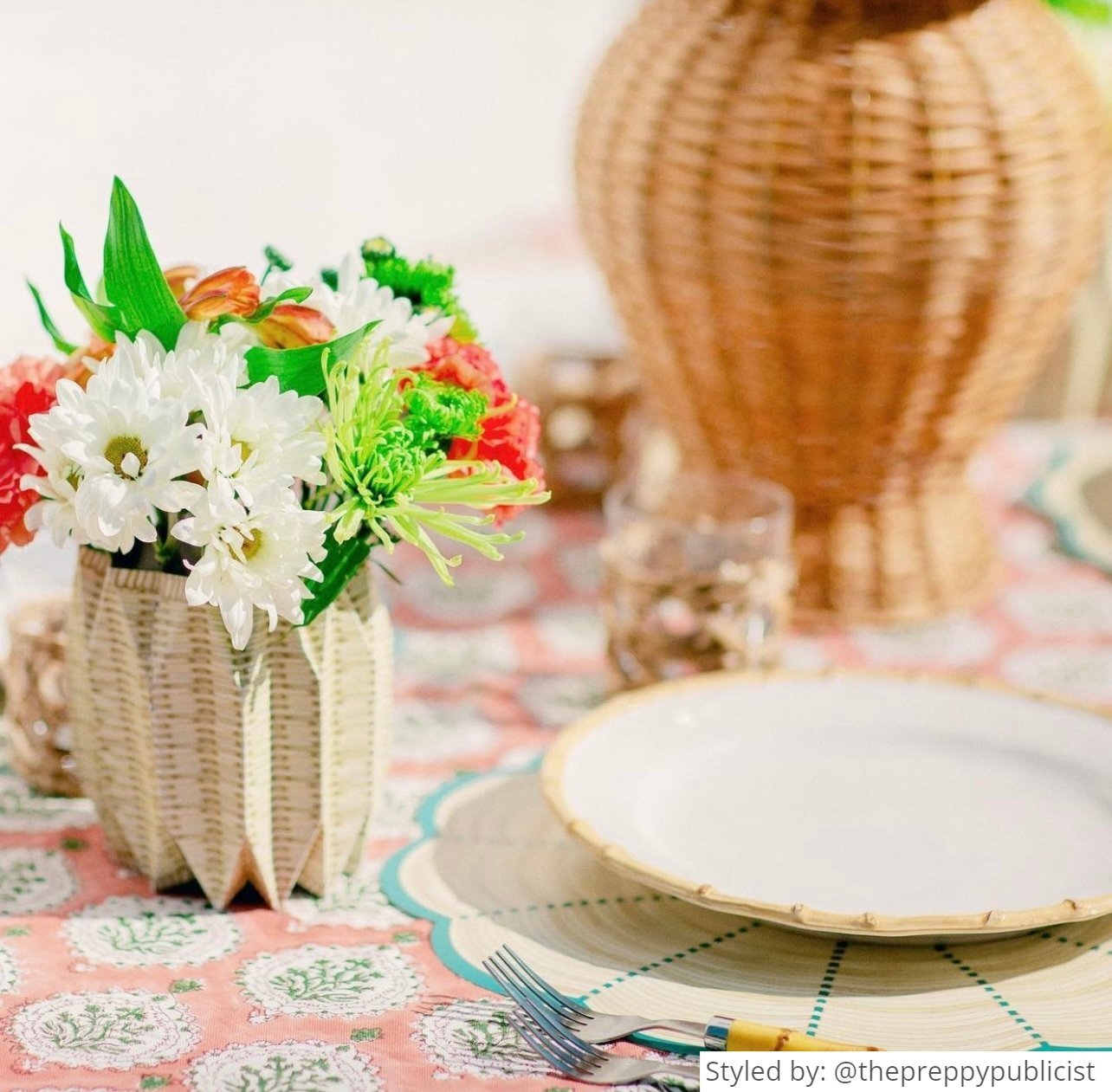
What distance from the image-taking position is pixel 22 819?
0.74 metres

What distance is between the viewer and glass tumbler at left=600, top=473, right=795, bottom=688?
0.85 metres

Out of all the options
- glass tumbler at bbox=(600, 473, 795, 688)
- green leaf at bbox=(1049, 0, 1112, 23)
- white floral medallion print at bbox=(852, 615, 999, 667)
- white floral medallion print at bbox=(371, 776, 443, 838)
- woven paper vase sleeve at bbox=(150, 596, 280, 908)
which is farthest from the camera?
green leaf at bbox=(1049, 0, 1112, 23)

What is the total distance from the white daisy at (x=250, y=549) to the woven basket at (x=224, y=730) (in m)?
0.05

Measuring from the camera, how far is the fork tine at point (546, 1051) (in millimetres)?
531

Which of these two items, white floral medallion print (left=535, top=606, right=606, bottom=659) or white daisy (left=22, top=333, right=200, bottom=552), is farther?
white floral medallion print (left=535, top=606, right=606, bottom=659)

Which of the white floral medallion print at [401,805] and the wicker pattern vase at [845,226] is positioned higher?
the wicker pattern vase at [845,226]

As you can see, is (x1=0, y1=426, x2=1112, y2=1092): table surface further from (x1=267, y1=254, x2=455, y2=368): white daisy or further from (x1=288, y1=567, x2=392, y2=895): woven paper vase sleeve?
(x1=267, y1=254, x2=455, y2=368): white daisy

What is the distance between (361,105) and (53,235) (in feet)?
2.26

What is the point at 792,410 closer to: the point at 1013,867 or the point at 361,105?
the point at 1013,867


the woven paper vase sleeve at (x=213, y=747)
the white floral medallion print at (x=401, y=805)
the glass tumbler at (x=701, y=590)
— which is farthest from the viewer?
the glass tumbler at (x=701, y=590)

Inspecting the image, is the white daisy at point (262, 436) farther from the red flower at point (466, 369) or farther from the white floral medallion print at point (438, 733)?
the white floral medallion print at point (438, 733)

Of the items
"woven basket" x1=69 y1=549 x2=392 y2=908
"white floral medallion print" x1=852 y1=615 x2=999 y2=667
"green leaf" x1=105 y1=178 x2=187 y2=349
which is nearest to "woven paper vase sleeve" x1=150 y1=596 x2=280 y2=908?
"woven basket" x1=69 y1=549 x2=392 y2=908

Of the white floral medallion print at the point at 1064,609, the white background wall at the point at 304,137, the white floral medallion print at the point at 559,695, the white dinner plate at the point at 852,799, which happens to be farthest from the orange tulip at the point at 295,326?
the white floral medallion print at the point at 1064,609

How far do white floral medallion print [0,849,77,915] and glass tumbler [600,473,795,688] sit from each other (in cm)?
34
